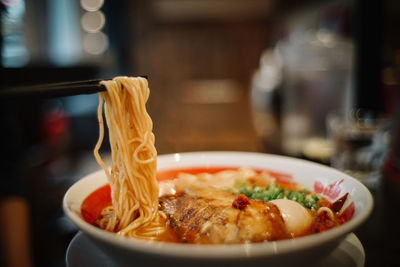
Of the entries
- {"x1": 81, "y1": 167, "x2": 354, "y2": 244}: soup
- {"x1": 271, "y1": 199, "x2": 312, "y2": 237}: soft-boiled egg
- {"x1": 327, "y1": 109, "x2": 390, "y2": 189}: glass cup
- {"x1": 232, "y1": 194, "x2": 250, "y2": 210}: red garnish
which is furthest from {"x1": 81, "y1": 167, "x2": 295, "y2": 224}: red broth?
{"x1": 327, "y1": 109, "x2": 390, "y2": 189}: glass cup

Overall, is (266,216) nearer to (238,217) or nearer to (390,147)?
(238,217)

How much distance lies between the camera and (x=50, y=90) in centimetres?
64

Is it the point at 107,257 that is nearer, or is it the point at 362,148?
the point at 107,257

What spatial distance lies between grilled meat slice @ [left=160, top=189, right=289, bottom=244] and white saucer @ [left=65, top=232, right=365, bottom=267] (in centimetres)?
13

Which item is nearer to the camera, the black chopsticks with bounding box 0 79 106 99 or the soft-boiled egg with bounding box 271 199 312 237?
the black chopsticks with bounding box 0 79 106 99

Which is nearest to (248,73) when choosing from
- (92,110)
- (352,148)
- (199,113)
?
(199,113)

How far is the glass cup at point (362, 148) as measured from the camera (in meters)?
1.75

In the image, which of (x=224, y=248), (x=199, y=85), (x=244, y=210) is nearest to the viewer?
(x=224, y=248)

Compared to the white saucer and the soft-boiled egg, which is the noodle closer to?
the white saucer

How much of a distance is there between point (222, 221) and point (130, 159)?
395 mm

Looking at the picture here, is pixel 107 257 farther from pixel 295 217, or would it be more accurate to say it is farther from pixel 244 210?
pixel 295 217

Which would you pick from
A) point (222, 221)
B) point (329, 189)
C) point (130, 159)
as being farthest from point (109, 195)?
point (329, 189)

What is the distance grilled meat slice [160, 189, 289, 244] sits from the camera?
82 centimetres

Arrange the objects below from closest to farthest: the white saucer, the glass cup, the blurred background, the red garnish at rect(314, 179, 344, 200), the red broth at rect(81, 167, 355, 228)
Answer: the white saucer → the red broth at rect(81, 167, 355, 228) → the red garnish at rect(314, 179, 344, 200) → the blurred background → the glass cup
